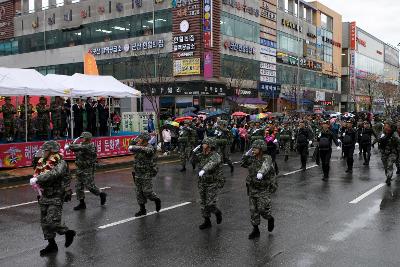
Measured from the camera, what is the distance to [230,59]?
40906 mm

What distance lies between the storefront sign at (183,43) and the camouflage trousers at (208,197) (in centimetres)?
3020

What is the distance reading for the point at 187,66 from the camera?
3775cm

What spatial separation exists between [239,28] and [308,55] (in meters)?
18.7

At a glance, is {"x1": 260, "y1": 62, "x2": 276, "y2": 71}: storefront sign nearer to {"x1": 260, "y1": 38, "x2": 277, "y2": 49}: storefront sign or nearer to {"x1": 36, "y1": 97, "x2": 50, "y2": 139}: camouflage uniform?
{"x1": 260, "y1": 38, "x2": 277, "y2": 49}: storefront sign

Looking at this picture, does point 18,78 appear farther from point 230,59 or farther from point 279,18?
point 279,18

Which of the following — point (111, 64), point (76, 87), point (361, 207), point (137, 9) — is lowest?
point (361, 207)

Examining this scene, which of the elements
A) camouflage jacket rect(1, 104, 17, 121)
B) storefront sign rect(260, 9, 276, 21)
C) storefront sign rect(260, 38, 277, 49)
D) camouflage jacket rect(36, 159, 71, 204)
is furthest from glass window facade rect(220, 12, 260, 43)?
camouflage jacket rect(36, 159, 71, 204)

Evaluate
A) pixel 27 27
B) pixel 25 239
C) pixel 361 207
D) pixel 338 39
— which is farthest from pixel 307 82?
pixel 25 239

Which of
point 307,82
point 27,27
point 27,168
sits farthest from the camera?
point 307,82

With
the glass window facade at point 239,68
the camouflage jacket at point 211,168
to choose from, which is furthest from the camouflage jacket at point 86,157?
the glass window facade at point 239,68

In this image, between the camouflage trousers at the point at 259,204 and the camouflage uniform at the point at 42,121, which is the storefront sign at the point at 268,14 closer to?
the camouflage uniform at the point at 42,121

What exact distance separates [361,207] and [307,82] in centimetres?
4977

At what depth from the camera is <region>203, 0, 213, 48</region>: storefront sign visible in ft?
120

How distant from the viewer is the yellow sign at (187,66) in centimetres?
3734
